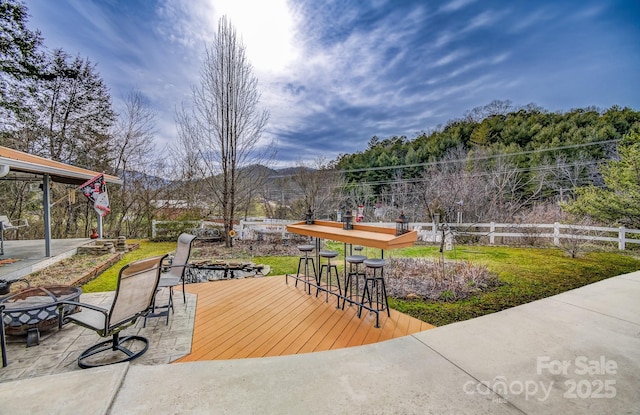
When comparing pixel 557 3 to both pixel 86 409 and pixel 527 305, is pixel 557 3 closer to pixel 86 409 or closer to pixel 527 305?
pixel 527 305

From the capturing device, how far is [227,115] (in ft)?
30.3

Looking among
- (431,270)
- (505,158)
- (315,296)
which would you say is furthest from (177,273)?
(505,158)

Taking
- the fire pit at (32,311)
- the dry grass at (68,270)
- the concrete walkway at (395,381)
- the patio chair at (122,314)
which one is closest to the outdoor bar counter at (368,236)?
the concrete walkway at (395,381)

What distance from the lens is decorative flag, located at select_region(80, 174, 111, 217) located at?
22.8ft

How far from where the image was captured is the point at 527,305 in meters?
3.61

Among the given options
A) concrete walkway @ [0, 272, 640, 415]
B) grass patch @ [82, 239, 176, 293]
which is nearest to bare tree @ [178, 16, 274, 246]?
grass patch @ [82, 239, 176, 293]

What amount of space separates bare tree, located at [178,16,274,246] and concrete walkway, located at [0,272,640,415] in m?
7.29

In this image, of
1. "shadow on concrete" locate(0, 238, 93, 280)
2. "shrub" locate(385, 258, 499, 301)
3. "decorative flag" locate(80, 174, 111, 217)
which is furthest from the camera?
"decorative flag" locate(80, 174, 111, 217)

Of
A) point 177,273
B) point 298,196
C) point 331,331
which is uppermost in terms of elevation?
point 298,196

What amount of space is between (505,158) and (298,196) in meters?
13.7

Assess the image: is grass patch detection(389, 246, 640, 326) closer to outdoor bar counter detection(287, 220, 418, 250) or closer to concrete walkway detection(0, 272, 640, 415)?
concrete walkway detection(0, 272, 640, 415)

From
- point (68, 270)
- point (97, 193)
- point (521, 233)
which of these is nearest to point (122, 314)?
point (68, 270)

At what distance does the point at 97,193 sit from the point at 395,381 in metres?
8.20

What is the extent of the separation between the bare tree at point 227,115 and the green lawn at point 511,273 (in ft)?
9.77
